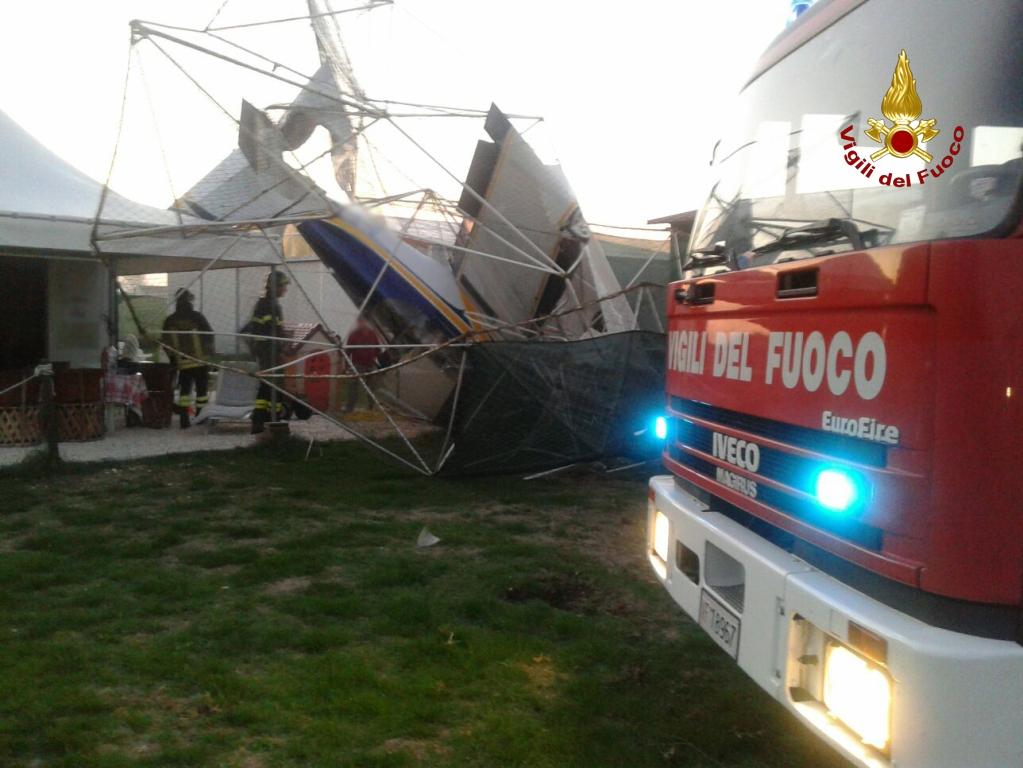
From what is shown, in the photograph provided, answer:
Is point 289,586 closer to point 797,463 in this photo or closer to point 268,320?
point 797,463

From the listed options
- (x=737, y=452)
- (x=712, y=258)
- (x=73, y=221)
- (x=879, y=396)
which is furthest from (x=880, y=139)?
(x=73, y=221)

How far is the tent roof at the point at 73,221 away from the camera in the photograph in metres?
8.87

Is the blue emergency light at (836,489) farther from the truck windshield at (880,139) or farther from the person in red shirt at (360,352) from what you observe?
the person in red shirt at (360,352)

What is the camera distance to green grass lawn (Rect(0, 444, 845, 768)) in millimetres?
3477

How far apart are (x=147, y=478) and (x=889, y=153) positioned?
7.55 meters

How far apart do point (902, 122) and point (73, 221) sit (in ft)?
31.1

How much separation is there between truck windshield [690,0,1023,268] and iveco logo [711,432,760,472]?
0.66 metres

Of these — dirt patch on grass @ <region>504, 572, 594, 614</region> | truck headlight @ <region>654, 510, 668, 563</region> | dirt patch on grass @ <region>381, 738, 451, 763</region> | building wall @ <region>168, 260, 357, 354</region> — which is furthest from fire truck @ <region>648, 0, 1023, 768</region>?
building wall @ <region>168, 260, 357, 354</region>

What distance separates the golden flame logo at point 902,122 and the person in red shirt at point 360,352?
5.52 metres

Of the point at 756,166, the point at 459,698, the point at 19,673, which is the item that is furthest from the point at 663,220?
the point at 19,673

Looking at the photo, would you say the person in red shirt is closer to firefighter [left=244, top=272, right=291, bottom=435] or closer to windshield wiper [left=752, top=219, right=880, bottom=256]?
firefighter [left=244, top=272, right=291, bottom=435]

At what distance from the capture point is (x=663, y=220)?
10.5 meters

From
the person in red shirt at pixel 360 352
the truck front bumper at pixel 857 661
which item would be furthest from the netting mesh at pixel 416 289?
the truck front bumper at pixel 857 661

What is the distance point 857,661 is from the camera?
2330mm
